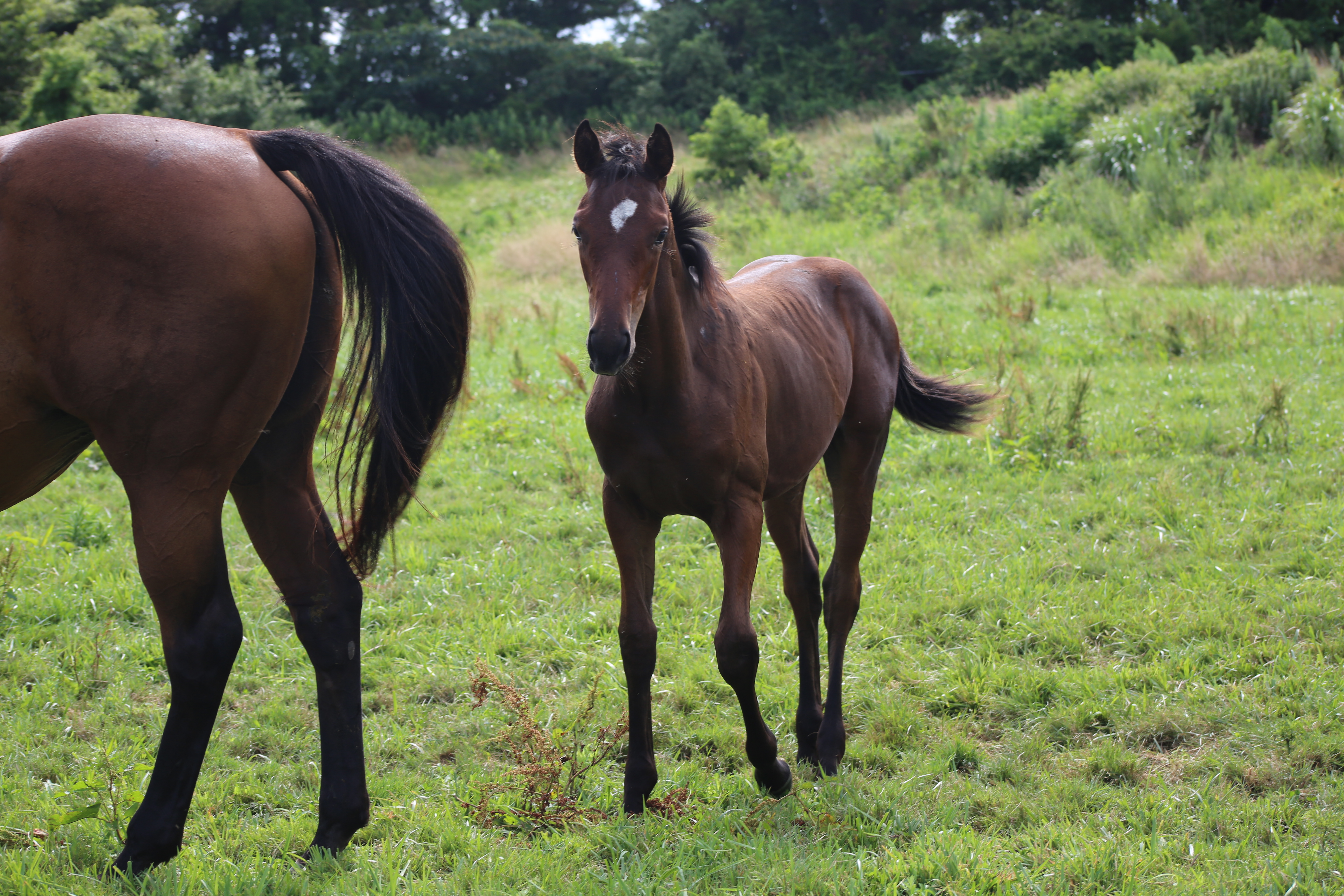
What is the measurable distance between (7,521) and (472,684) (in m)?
3.97

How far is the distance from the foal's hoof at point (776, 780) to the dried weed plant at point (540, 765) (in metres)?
0.36

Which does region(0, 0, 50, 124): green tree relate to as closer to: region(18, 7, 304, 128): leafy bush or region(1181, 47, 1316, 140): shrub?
region(18, 7, 304, 128): leafy bush

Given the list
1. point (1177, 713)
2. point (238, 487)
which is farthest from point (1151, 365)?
point (238, 487)

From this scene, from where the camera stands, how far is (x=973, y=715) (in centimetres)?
361

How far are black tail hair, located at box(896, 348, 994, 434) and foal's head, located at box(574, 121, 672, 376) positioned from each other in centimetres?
189

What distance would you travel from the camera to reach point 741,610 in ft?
9.59

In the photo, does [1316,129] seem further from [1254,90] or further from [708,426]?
[708,426]

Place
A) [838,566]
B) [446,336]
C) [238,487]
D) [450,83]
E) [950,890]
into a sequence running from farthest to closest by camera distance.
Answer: [450,83] < [838,566] < [446,336] < [238,487] < [950,890]

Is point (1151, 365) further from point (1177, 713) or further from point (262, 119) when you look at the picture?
point (262, 119)

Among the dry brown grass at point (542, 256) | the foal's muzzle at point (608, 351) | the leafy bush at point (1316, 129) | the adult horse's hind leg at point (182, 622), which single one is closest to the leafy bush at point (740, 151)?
the dry brown grass at point (542, 256)

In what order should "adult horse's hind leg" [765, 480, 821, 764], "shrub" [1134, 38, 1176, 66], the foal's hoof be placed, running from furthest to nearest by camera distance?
"shrub" [1134, 38, 1176, 66] < "adult horse's hind leg" [765, 480, 821, 764] < the foal's hoof

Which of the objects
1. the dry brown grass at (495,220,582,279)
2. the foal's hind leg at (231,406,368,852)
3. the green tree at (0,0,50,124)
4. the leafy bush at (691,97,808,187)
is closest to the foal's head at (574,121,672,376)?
the foal's hind leg at (231,406,368,852)

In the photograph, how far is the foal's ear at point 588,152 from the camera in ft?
8.86

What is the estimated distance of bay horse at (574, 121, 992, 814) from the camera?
2.67m
